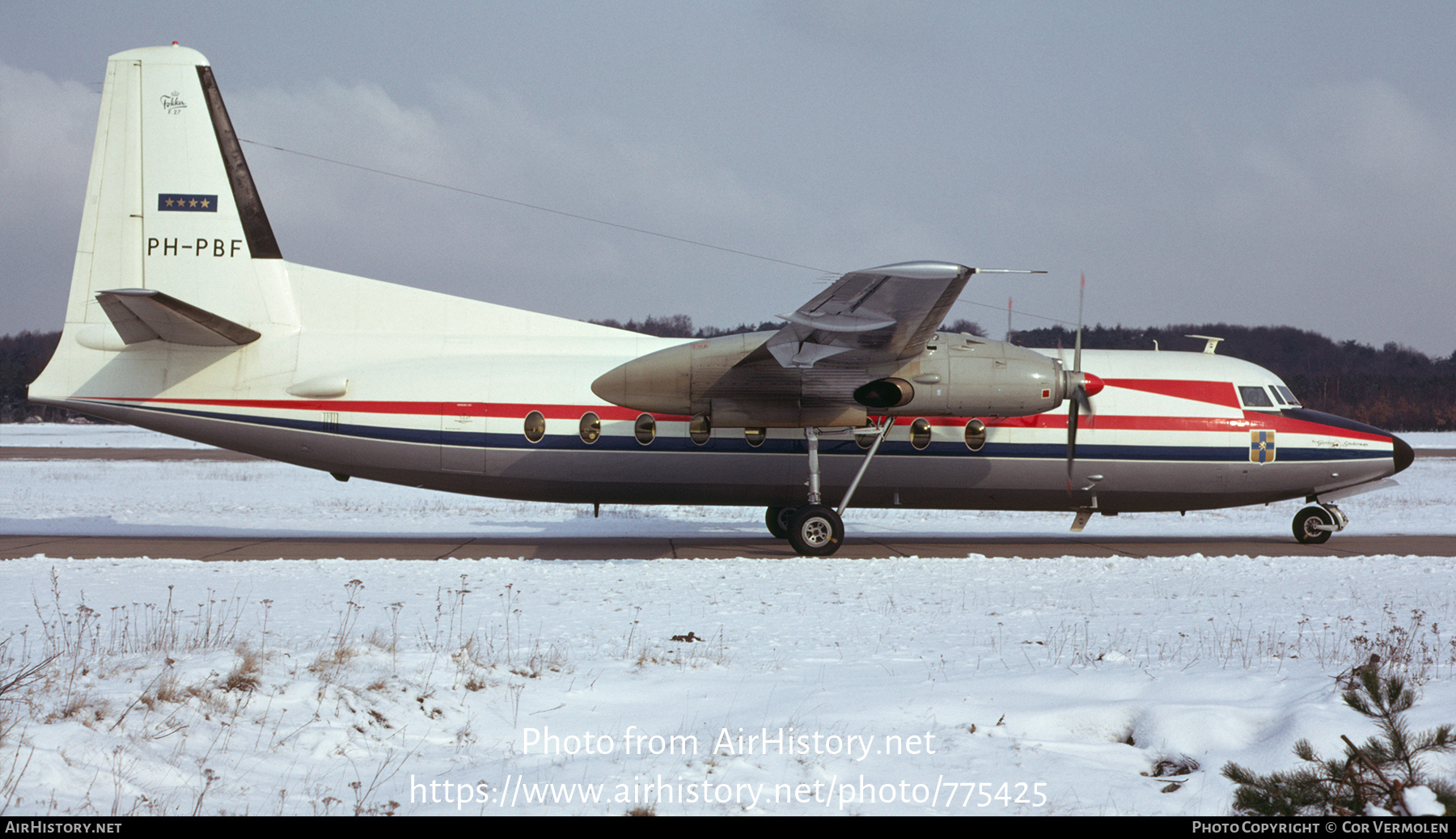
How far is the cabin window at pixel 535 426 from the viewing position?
15742mm

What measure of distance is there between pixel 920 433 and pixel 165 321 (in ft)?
41.4

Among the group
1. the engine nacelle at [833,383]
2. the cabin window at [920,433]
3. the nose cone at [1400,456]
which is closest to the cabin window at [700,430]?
the engine nacelle at [833,383]

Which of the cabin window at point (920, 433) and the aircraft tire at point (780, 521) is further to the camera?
the aircraft tire at point (780, 521)

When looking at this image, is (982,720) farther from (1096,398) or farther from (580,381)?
(1096,398)

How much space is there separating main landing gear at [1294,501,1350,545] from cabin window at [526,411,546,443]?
14277 millimetres

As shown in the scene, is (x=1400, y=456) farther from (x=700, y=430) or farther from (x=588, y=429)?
(x=588, y=429)

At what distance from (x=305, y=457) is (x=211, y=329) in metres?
2.58

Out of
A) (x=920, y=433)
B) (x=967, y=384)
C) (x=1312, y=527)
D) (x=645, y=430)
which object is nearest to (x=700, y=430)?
(x=645, y=430)

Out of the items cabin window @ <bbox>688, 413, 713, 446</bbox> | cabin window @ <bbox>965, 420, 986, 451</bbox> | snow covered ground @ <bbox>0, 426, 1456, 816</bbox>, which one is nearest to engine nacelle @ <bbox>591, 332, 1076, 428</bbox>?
cabin window @ <bbox>688, 413, 713, 446</bbox>

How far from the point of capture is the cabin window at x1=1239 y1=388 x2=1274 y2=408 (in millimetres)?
17094

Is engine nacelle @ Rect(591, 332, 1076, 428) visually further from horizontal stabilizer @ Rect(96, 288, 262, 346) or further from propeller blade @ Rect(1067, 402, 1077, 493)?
horizontal stabilizer @ Rect(96, 288, 262, 346)

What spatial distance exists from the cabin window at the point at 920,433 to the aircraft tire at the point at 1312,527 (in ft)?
25.0

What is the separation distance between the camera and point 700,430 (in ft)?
52.2

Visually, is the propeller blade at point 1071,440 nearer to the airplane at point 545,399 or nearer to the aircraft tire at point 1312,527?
the airplane at point 545,399
